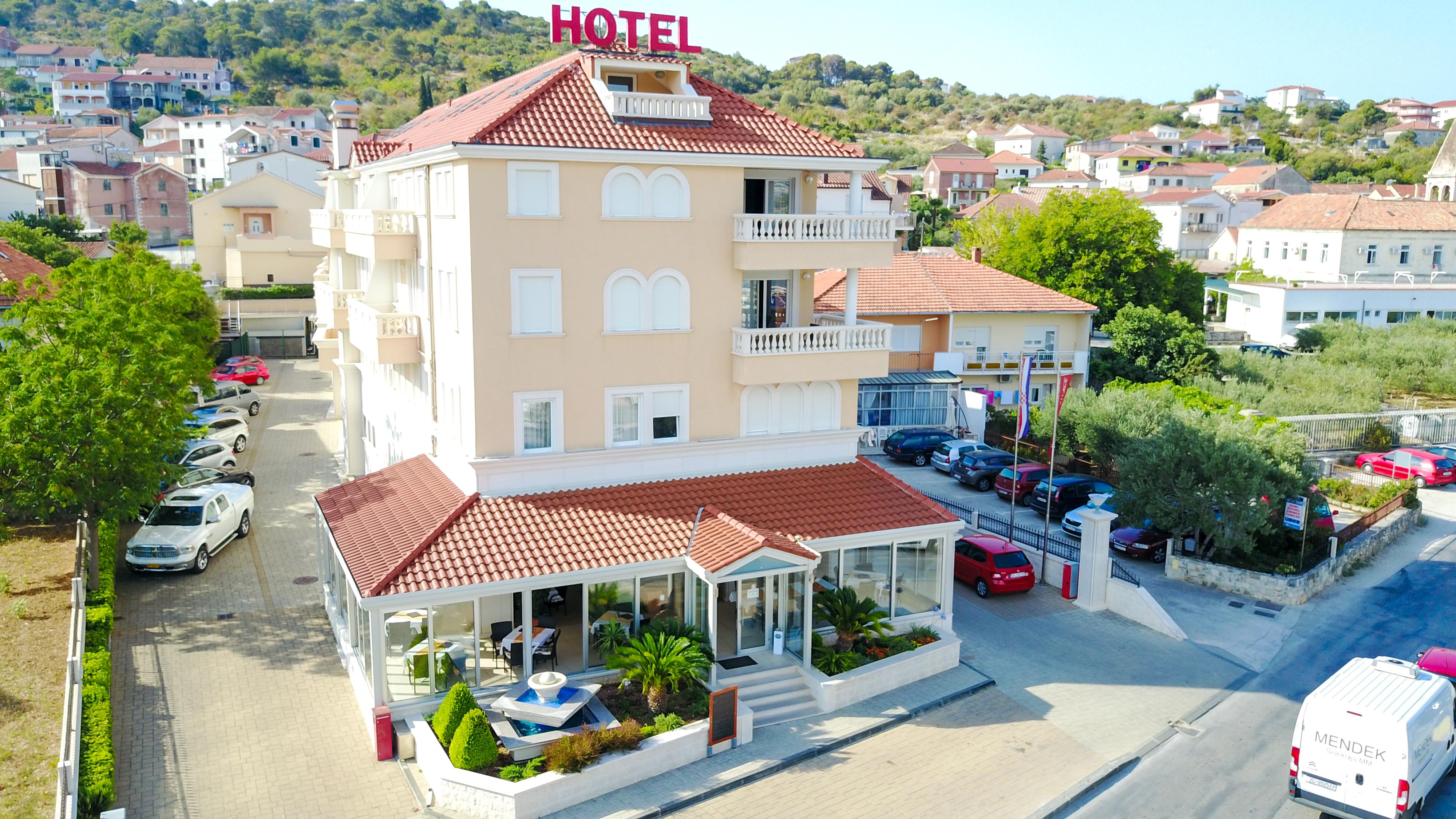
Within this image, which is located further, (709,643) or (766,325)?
(766,325)

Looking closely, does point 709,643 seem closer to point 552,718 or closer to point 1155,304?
point 552,718

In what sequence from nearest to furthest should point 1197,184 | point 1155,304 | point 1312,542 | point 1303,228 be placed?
point 1312,542 → point 1155,304 → point 1303,228 → point 1197,184

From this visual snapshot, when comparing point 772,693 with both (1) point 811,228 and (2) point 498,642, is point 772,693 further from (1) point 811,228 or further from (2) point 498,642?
(1) point 811,228

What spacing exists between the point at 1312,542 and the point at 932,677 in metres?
15.6

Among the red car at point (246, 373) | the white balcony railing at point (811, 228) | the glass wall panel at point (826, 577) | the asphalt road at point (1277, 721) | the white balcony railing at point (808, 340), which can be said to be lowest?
the asphalt road at point (1277, 721)

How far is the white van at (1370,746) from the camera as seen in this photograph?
16094 mm

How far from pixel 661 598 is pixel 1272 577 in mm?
17706

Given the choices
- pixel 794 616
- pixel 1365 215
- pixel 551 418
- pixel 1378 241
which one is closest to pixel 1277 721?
pixel 794 616

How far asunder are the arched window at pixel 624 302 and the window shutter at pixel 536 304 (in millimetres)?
1161

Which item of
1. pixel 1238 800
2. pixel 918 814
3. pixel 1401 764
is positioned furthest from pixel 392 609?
pixel 1401 764

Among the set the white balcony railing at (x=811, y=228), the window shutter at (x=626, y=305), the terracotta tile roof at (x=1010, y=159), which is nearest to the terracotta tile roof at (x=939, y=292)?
the white balcony railing at (x=811, y=228)

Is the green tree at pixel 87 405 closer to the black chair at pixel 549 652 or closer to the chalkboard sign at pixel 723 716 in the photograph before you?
the black chair at pixel 549 652

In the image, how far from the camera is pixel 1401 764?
52.2 feet

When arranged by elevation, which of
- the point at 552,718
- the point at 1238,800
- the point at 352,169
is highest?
the point at 352,169
